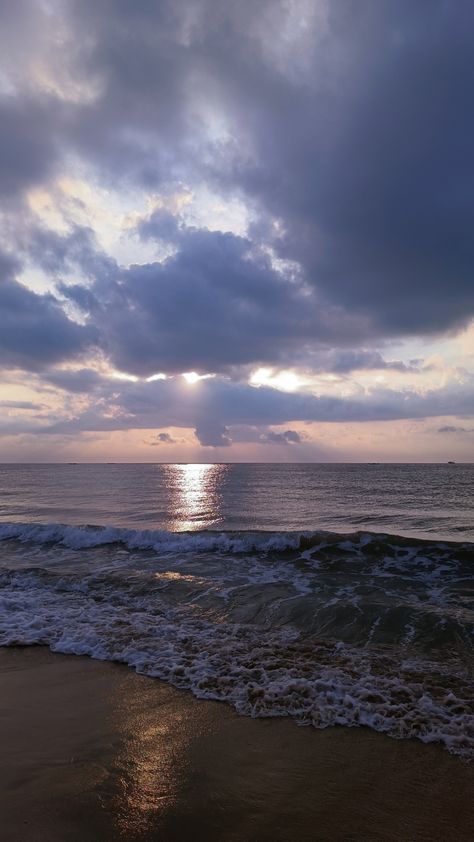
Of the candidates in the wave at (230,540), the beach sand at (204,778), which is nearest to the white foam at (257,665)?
the beach sand at (204,778)

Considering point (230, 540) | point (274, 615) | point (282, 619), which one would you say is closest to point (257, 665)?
point (282, 619)

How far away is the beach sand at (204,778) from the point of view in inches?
154

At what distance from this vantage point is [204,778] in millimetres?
4594

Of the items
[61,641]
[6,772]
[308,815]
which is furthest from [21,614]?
[308,815]

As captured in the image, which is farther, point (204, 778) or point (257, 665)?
point (257, 665)

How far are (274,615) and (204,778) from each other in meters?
6.48

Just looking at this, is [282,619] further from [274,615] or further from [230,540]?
[230,540]

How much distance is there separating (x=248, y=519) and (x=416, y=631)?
68.2 feet

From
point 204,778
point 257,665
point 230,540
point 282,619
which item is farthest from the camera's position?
point 230,540

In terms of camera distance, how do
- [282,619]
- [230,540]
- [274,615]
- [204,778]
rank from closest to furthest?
[204,778] < [282,619] < [274,615] < [230,540]

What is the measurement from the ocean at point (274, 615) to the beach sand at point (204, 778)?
1.84 feet

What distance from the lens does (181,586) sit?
13.5 metres

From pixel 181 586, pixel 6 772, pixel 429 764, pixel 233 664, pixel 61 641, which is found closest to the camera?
pixel 6 772

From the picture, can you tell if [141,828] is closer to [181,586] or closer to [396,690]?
[396,690]
